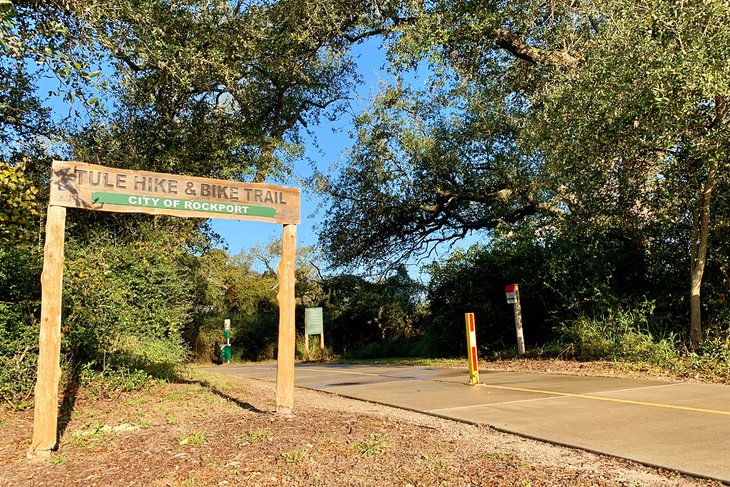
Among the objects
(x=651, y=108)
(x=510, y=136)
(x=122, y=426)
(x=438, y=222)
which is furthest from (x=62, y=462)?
(x=438, y=222)

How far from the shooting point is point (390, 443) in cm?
581

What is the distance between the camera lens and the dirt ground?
15.6ft

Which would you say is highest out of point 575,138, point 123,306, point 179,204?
point 575,138

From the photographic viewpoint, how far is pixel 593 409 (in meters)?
7.43

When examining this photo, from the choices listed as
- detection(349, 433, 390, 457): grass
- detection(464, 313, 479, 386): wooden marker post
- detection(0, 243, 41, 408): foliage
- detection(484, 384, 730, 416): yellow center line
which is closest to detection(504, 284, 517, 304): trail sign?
detection(464, 313, 479, 386): wooden marker post

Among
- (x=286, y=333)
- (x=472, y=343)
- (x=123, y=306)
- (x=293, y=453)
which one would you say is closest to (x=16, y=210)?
(x=123, y=306)

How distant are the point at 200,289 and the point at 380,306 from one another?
894 cm

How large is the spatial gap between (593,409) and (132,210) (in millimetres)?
6410

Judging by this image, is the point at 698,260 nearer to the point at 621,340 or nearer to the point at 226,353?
the point at 621,340

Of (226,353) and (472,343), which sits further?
(226,353)

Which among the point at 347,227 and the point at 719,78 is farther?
the point at 347,227

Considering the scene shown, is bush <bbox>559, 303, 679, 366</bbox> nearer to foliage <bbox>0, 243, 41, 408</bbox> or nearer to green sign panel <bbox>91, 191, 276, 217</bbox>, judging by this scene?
green sign panel <bbox>91, 191, 276, 217</bbox>

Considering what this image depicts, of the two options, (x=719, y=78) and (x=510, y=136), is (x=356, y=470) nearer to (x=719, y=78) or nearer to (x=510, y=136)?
(x=719, y=78)

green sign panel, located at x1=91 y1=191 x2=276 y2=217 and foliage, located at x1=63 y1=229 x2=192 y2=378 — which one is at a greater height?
green sign panel, located at x1=91 y1=191 x2=276 y2=217
